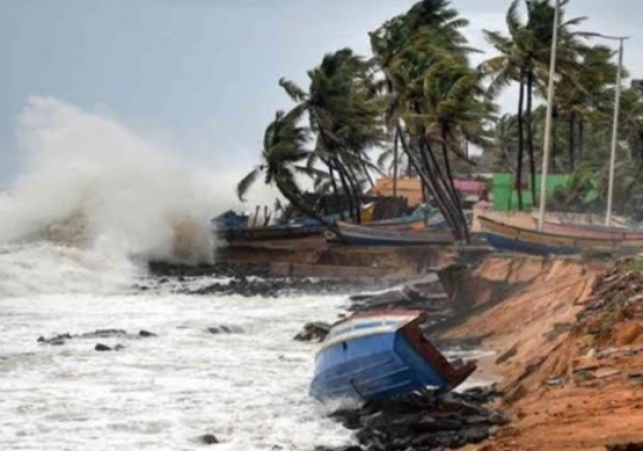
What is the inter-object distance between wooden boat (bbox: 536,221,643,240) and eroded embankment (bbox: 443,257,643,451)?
4955mm

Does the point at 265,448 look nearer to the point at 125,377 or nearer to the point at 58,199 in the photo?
the point at 125,377

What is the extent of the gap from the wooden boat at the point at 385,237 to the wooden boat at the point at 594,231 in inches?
268

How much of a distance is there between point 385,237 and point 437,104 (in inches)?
274

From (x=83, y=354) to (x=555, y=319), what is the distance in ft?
31.7

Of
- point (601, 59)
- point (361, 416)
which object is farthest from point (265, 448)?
point (601, 59)

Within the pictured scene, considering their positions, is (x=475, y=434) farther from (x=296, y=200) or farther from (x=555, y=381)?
(x=296, y=200)

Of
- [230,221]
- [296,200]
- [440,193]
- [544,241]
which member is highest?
[440,193]

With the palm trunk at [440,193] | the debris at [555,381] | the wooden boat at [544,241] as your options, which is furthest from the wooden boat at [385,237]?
the debris at [555,381]

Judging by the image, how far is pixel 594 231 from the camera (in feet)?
111

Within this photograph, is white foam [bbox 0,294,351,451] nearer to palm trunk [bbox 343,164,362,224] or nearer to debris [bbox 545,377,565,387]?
debris [bbox 545,377,565,387]

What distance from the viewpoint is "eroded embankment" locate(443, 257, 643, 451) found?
10.4 m

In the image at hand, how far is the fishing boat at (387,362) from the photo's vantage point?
14.7 metres

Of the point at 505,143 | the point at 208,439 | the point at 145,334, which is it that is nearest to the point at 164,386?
the point at 208,439

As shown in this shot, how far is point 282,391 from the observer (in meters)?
17.5
